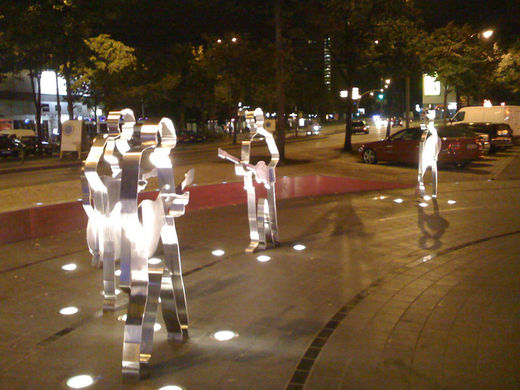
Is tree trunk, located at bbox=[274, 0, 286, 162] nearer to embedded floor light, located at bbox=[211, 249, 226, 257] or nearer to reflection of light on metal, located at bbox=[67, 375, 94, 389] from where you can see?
embedded floor light, located at bbox=[211, 249, 226, 257]

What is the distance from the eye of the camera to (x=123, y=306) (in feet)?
19.6

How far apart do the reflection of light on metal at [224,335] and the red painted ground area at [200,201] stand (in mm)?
5265

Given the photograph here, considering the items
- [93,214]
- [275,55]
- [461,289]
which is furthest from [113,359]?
A: [275,55]

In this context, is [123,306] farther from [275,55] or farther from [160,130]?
[275,55]

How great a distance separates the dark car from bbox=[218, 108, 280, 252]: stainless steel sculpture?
20.4 metres

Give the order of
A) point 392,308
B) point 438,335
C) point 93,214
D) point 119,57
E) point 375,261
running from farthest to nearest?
point 119,57 < point 375,261 < point 93,214 < point 392,308 < point 438,335

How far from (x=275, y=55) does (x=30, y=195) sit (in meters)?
10.5

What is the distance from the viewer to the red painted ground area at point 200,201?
995cm

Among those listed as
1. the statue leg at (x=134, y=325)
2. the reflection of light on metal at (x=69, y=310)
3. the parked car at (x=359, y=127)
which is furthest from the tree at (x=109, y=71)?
the statue leg at (x=134, y=325)

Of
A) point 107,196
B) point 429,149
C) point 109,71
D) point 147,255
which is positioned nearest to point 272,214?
point 107,196

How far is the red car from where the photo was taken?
1958 centimetres

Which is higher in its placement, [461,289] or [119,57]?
[119,57]

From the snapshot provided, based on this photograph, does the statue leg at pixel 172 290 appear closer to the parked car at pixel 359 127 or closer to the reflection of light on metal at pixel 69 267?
the reflection of light on metal at pixel 69 267

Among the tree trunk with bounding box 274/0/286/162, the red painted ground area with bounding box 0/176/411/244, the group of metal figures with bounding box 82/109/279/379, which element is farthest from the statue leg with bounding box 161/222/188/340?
the tree trunk with bounding box 274/0/286/162
